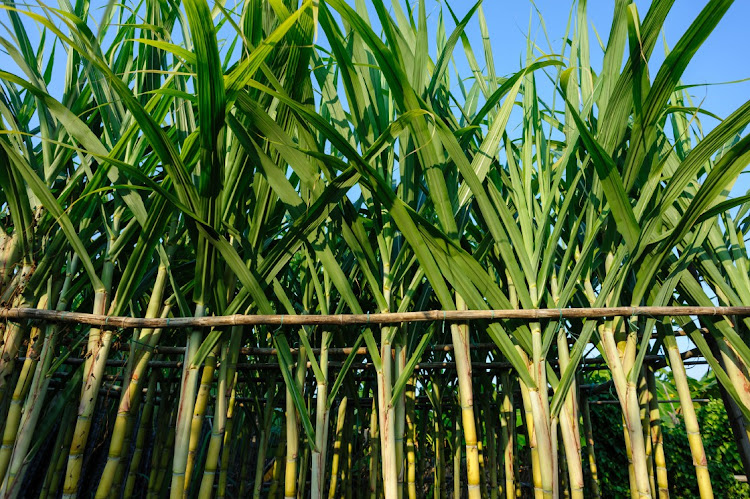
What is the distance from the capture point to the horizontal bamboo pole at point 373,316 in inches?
35.6

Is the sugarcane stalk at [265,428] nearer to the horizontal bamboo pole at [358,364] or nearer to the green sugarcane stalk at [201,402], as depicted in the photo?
the horizontal bamboo pole at [358,364]

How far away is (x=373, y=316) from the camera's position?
3.08 ft

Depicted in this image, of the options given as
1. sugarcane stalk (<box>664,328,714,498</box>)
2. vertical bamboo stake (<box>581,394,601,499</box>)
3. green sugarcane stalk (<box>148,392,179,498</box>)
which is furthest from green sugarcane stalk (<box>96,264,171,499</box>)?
vertical bamboo stake (<box>581,394,601,499</box>)

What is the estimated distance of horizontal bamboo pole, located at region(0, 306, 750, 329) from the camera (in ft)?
2.97

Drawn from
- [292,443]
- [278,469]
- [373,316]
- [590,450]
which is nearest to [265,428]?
[278,469]

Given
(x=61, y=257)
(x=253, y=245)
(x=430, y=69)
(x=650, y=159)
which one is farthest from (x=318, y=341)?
(x=650, y=159)

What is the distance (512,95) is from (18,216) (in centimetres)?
100

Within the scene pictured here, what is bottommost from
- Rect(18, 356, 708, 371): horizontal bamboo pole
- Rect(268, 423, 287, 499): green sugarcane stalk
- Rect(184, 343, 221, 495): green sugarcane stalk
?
Rect(268, 423, 287, 499): green sugarcane stalk

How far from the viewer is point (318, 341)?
1.37 m

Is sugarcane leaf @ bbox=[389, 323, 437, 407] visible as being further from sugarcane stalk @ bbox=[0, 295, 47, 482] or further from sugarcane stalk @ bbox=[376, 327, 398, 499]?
sugarcane stalk @ bbox=[0, 295, 47, 482]

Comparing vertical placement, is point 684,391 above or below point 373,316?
below

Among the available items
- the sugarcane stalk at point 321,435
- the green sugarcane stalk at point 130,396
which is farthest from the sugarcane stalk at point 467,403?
the green sugarcane stalk at point 130,396

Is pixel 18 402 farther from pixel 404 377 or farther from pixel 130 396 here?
pixel 404 377

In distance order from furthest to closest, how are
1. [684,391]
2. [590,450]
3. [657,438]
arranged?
[590,450], [657,438], [684,391]
